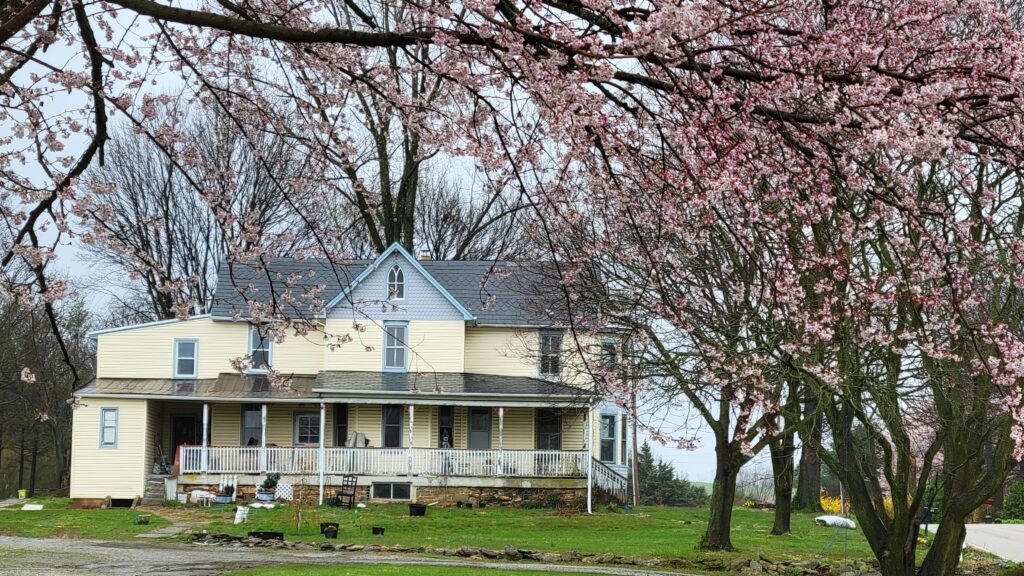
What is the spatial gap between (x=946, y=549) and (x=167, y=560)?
450 inches

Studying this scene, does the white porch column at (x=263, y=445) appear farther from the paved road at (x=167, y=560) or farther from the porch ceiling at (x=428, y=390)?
the paved road at (x=167, y=560)

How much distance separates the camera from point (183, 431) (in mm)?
35125

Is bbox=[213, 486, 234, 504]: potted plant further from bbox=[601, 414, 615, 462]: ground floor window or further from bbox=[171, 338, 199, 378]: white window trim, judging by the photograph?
bbox=[601, 414, 615, 462]: ground floor window

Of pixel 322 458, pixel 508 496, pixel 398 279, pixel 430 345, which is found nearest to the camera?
pixel 322 458

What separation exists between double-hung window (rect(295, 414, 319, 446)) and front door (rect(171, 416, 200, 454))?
10.5 ft

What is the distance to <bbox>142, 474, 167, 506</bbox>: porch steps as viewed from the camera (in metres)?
31.4

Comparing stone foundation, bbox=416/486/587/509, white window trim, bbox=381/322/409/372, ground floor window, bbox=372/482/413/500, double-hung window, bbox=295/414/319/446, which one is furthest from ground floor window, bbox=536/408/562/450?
double-hung window, bbox=295/414/319/446

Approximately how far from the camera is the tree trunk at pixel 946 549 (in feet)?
47.9

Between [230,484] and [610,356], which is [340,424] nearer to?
[230,484]

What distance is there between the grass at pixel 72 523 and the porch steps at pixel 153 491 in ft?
4.06

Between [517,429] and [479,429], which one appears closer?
[479,429]

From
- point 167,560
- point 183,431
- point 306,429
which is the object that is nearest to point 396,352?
point 306,429

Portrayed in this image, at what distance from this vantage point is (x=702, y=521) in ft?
103

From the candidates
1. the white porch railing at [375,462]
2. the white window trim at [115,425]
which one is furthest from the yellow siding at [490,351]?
the white window trim at [115,425]
